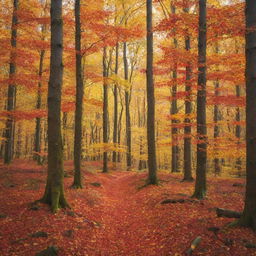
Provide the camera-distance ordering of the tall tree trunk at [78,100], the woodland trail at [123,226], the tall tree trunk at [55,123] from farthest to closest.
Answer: the tall tree trunk at [78,100] < the tall tree trunk at [55,123] < the woodland trail at [123,226]

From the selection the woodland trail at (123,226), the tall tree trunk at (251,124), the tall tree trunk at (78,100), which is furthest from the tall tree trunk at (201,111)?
the tall tree trunk at (78,100)

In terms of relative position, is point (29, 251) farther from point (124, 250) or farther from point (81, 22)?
point (81, 22)

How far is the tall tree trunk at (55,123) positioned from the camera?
23.4 ft

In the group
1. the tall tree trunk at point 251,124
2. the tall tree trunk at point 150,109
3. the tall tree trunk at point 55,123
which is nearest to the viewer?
the tall tree trunk at point 251,124

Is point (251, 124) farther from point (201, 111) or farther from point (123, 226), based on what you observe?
point (123, 226)

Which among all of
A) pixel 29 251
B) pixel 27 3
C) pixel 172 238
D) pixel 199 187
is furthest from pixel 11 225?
pixel 27 3

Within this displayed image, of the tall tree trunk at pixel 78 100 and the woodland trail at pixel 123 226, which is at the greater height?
the tall tree trunk at pixel 78 100

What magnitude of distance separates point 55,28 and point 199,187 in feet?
27.3

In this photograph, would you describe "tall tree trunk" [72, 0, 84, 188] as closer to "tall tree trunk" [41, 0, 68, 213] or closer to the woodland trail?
the woodland trail

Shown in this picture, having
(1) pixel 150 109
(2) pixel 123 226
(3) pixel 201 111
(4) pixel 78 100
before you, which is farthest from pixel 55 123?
(1) pixel 150 109

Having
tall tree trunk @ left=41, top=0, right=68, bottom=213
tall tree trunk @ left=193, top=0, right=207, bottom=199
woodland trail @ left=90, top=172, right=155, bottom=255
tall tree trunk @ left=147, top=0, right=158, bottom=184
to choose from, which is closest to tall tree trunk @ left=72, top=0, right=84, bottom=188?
woodland trail @ left=90, top=172, right=155, bottom=255

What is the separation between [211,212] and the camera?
282 inches

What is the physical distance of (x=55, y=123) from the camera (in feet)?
23.6

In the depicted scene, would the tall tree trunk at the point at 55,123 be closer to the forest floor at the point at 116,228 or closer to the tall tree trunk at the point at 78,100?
Answer: the forest floor at the point at 116,228
